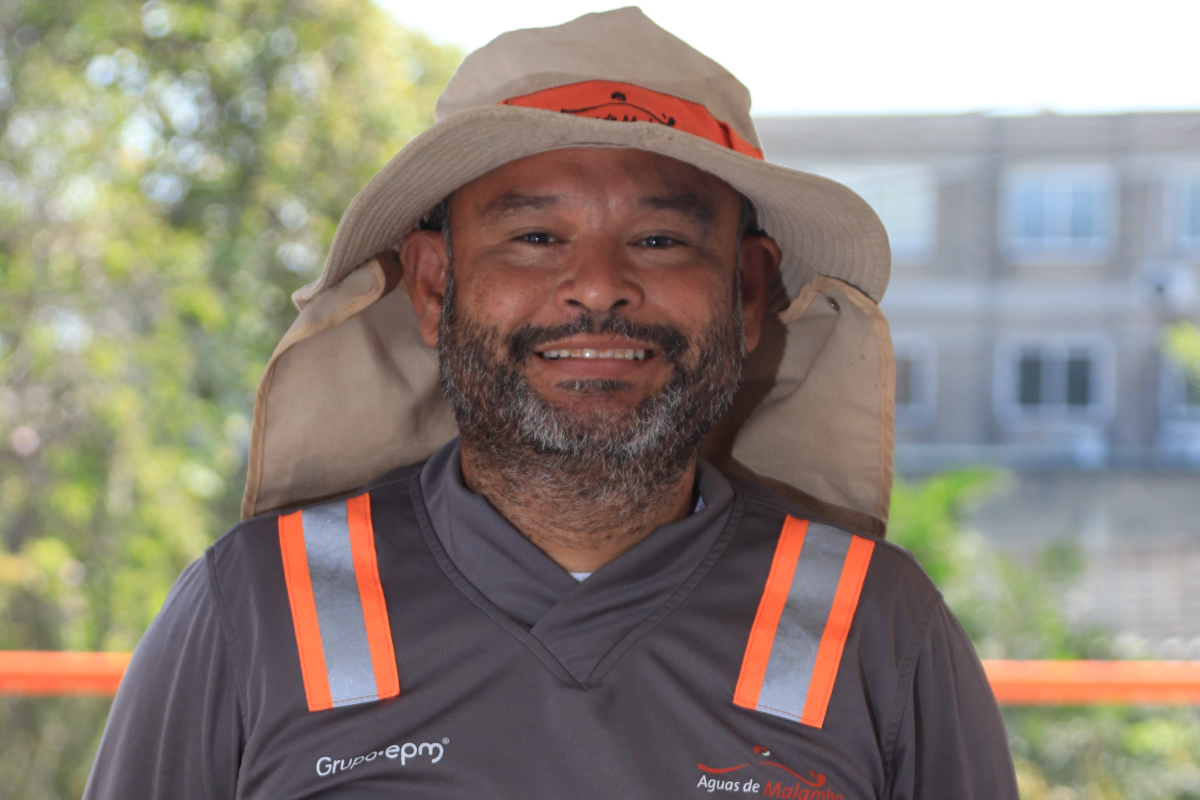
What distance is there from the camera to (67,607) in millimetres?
3475

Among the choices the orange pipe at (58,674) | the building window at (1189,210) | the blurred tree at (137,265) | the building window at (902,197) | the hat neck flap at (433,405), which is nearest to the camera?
the hat neck flap at (433,405)

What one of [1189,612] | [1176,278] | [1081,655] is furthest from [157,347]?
[1176,278]

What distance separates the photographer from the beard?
114cm

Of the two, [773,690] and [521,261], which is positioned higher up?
[521,261]

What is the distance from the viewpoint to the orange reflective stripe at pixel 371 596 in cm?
106

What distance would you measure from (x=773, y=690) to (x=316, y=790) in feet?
1.54

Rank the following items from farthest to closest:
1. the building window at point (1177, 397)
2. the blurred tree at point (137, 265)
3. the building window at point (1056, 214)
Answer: the building window at point (1056, 214)
the building window at point (1177, 397)
the blurred tree at point (137, 265)

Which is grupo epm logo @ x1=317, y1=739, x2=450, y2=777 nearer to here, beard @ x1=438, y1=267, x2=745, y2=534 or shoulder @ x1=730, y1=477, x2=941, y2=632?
beard @ x1=438, y1=267, x2=745, y2=534

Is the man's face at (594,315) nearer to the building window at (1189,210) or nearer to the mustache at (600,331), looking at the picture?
the mustache at (600,331)

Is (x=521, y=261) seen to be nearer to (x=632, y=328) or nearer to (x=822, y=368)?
(x=632, y=328)

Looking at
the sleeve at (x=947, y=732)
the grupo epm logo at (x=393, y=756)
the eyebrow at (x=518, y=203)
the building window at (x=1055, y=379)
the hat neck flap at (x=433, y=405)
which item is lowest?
the building window at (x=1055, y=379)

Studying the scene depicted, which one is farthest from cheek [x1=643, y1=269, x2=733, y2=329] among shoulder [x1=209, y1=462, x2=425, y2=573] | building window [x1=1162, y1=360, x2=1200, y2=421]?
building window [x1=1162, y1=360, x2=1200, y2=421]

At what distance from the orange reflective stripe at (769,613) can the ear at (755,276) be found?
0.83ft

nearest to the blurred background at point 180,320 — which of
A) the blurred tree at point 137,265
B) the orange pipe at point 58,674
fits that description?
the blurred tree at point 137,265
